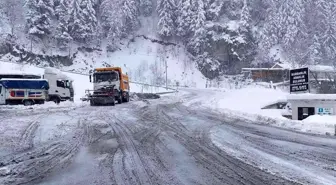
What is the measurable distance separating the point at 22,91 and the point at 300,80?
22116 millimetres

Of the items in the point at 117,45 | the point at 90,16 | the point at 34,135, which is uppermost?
the point at 90,16

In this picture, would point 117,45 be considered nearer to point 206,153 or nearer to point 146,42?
point 146,42

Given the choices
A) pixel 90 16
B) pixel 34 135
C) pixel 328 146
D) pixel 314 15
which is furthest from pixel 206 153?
pixel 314 15

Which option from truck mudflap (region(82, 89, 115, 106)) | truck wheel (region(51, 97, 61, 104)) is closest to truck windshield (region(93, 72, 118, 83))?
truck mudflap (region(82, 89, 115, 106))

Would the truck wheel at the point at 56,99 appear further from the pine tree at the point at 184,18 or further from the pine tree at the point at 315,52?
the pine tree at the point at 315,52

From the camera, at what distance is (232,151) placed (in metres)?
7.09

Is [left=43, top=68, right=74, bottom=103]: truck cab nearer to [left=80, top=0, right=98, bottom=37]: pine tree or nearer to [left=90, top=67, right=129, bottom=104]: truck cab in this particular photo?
[left=90, top=67, right=129, bottom=104]: truck cab

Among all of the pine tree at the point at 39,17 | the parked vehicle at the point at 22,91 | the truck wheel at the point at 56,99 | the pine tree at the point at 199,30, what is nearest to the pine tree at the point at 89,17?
the pine tree at the point at 39,17

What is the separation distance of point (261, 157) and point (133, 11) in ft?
217

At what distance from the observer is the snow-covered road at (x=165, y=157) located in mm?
5102

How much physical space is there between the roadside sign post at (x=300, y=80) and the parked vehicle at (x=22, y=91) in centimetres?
2121

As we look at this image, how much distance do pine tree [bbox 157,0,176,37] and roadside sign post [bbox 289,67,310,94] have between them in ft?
170

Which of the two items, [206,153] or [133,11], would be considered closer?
[206,153]

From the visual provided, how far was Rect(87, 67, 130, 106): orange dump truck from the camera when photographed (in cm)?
2467
